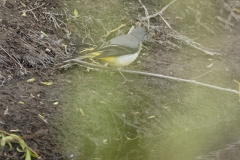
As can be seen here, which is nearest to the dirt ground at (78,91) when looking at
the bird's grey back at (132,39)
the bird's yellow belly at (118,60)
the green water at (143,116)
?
the green water at (143,116)

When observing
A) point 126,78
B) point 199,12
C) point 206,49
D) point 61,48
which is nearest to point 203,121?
point 126,78

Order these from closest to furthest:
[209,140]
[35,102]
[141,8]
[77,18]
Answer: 1. [35,102]
2. [209,140]
3. [77,18]
4. [141,8]

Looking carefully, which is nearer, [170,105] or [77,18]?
[170,105]

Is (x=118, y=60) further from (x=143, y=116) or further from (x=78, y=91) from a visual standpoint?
(x=143, y=116)

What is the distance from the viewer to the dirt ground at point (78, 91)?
557 cm

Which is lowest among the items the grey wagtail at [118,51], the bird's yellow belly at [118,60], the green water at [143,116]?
the green water at [143,116]

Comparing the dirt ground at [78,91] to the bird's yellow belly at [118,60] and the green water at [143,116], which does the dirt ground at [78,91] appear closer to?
the green water at [143,116]

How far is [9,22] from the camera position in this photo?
6.96 meters

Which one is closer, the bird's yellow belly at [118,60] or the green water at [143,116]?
the green water at [143,116]

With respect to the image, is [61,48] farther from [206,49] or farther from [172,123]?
[206,49]

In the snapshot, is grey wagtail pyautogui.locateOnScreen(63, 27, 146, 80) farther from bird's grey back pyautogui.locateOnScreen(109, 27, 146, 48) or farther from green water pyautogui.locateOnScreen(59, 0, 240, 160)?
green water pyautogui.locateOnScreen(59, 0, 240, 160)

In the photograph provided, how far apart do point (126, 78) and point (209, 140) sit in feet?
5.44

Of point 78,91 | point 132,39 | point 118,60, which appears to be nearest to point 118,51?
point 118,60

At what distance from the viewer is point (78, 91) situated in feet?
20.9
